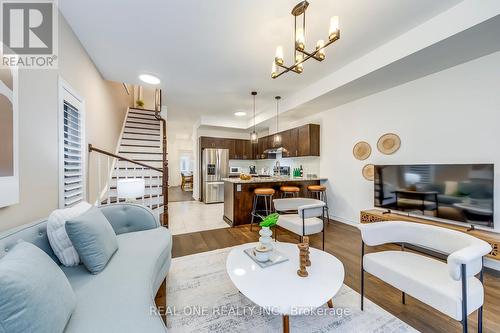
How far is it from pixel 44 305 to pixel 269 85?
4.09 meters

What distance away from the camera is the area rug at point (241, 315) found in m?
1.54

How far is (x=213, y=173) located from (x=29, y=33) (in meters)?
5.16

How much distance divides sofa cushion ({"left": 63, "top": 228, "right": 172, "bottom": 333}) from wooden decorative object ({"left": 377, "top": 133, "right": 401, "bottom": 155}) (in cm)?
A: 381

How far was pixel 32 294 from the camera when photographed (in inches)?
31.8

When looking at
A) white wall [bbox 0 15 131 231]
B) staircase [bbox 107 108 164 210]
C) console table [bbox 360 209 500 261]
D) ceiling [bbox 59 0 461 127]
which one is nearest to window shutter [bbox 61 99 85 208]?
white wall [bbox 0 15 131 231]

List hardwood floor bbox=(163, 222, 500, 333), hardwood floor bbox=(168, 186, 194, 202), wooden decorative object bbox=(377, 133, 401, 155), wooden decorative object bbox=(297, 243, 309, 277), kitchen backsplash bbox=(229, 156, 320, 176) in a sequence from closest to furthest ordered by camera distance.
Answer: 1. wooden decorative object bbox=(297, 243, 309, 277)
2. hardwood floor bbox=(163, 222, 500, 333)
3. wooden decorative object bbox=(377, 133, 401, 155)
4. kitchen backsplash bbox=(229, 156, 320, 176)
5. hardwood floor bbox=(168, 186, 194, 202)

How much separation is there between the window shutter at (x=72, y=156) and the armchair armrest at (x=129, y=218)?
0.50 meters

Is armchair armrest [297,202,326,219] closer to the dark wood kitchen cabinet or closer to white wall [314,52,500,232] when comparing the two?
white wall [314,52,500,232]

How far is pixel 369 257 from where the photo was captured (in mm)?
1742

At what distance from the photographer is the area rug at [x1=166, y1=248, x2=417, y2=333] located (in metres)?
1.54

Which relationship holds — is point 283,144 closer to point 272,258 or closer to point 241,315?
point 272,258

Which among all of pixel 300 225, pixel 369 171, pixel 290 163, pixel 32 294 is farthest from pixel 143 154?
pixel 369 171

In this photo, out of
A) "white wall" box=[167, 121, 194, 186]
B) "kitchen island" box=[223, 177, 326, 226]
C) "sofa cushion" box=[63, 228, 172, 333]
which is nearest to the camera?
"sofa cushion" box=[63, 228, 172, 333]

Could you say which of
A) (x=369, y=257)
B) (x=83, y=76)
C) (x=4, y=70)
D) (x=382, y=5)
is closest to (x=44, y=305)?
(x=4, y=70)
